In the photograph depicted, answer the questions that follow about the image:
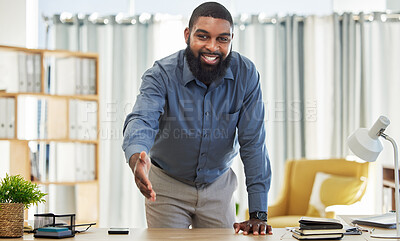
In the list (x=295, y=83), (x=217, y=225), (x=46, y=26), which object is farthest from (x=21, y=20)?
(x=217, y=225)

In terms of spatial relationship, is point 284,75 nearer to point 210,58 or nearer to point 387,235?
point 210,58

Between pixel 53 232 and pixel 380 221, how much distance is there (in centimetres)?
→ 135

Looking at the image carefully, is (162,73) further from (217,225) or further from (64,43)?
(64,43)

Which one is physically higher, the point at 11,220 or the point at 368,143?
the point at 368,143

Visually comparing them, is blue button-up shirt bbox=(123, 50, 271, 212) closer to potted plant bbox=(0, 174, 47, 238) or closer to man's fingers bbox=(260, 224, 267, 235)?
man's fingers bbox=(260, 224, 267, 235)

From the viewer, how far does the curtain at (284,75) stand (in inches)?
196

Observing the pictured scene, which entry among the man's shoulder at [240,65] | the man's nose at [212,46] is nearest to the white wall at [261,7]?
the man's shoulder at [240,65]

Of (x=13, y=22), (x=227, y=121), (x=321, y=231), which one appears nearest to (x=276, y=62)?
(x=13, y=22)

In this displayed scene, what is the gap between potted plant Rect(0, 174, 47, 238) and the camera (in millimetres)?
1886

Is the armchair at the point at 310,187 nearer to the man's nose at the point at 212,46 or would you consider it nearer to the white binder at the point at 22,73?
the man's nose at the point at 212,46

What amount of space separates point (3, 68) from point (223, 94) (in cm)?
259

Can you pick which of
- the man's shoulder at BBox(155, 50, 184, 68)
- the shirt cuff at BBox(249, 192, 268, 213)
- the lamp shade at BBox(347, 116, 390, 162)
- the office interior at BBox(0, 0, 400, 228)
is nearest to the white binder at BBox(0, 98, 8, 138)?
the office interior at BBox(0, 0, 400, 228)

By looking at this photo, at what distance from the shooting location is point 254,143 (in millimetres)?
2264

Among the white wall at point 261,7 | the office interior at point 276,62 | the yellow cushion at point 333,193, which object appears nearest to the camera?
the yellow cushion at point 333,193
